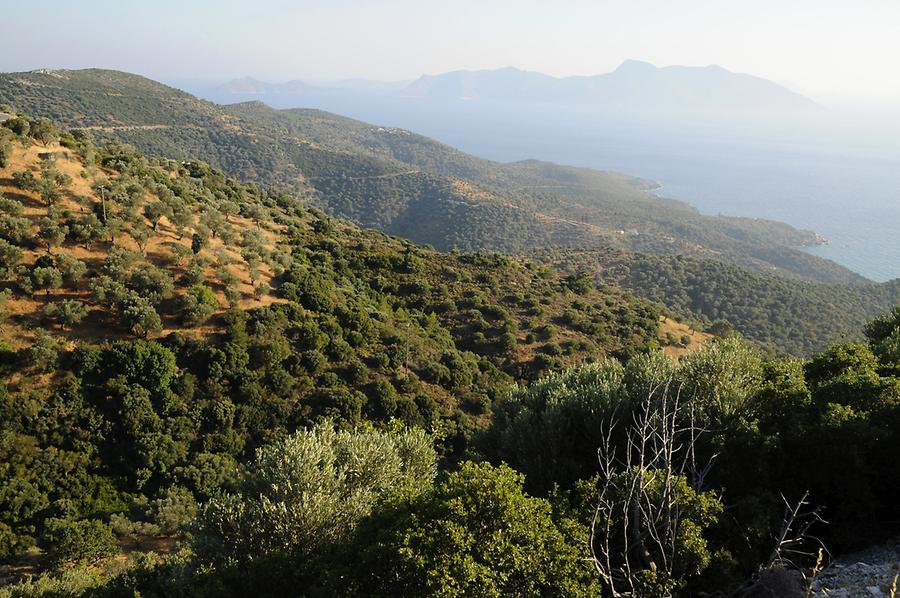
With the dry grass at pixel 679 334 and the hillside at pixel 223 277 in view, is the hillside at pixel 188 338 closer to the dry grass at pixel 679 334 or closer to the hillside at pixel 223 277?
the hillside at pixel 223 277

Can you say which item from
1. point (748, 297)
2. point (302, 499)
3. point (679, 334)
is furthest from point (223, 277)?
point (748, 297)

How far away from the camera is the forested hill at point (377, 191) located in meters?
90.8

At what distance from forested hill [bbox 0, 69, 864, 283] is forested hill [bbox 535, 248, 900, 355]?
1157 inches

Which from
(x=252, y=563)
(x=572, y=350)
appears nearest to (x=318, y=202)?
(x=572, y=350)

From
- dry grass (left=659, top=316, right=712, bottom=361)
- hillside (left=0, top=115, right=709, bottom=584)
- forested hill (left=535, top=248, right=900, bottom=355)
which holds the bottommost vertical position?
forested hill (left=535, top=248, right=900, bottom=355)

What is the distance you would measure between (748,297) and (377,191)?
85007 mm

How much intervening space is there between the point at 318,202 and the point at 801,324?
3673 inches

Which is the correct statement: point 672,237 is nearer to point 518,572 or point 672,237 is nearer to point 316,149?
point 316,149

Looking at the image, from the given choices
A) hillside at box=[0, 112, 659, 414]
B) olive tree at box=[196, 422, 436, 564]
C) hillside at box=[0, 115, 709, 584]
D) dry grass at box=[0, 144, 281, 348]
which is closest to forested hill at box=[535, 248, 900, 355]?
hillside at box=[0, 112, 659, 414]

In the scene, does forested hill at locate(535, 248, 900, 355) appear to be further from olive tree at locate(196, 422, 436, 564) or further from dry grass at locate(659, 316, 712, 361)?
olive tree at locate(196, 422, 436, 564)

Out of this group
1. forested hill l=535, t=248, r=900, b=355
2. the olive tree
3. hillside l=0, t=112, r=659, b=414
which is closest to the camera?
the olive tree

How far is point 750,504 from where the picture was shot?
932cm

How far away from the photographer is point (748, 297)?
201ft

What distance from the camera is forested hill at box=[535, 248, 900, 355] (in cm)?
5503
